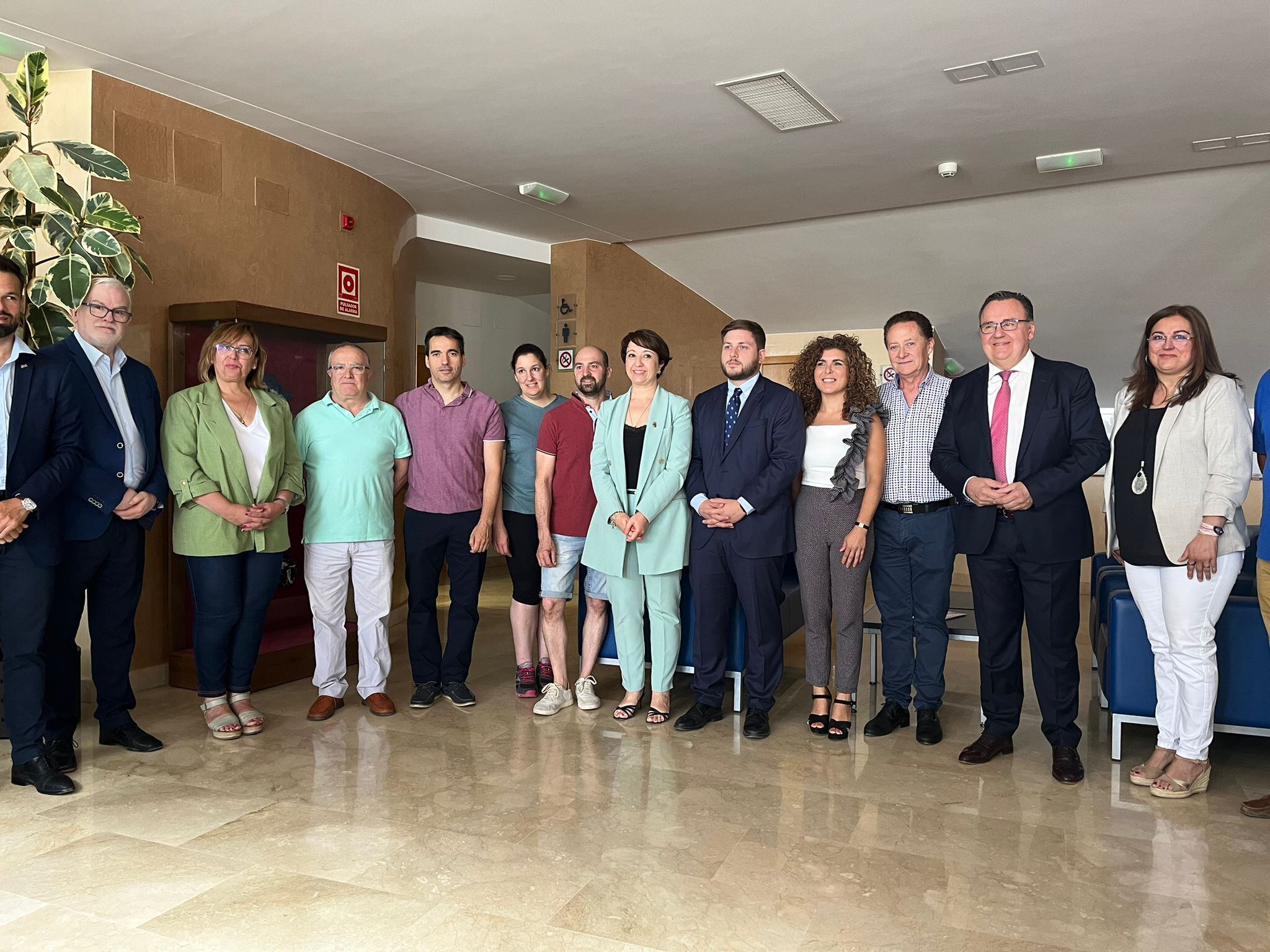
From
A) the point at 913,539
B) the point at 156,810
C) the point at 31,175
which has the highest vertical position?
the point at 31,175

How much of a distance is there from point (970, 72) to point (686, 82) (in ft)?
4.43

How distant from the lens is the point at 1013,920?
234 centimetres

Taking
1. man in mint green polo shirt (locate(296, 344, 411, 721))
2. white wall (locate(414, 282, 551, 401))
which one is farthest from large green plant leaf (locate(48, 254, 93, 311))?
white wall (locate(414, 282, 551, 401))

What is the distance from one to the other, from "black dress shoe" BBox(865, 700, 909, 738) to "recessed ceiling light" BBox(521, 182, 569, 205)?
4245 mm

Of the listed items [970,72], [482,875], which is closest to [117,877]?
[482,875]

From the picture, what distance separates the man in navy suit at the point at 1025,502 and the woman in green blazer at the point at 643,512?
1052 millimetres

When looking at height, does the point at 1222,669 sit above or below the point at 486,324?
below

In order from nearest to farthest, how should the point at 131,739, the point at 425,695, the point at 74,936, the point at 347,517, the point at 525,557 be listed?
1. the point at 74,936
2. the point at 131,739
3. the point at 347,517
4. the point at 425,695
5. the point at 525,557

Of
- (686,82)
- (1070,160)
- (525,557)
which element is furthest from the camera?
(1070,160)

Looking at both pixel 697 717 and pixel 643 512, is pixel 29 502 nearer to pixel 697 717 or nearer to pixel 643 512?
pixel 643 512

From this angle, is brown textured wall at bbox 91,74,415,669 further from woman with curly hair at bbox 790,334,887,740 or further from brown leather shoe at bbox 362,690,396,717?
woman with curly hair at bbox 790,334,887,740

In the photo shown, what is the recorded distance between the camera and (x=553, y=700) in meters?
4.15

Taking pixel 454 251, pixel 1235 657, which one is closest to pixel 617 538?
pixel 1235 657

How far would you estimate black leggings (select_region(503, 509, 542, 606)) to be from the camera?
4340 millimetres
